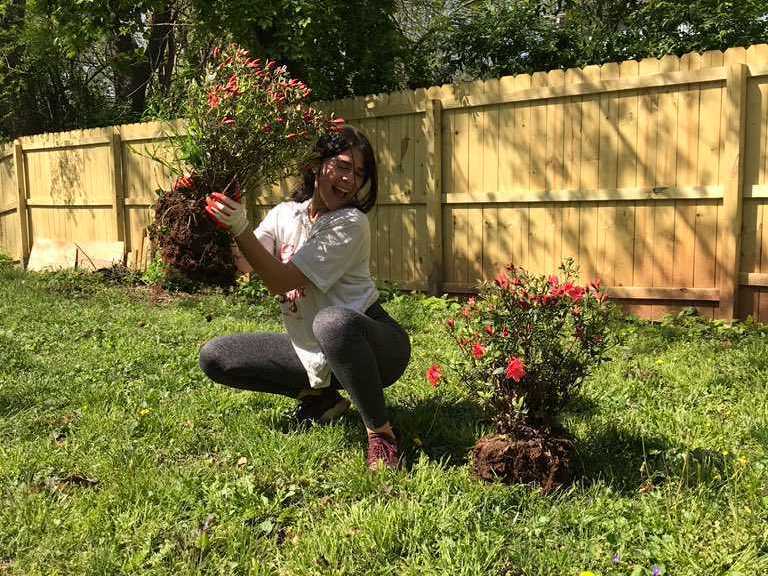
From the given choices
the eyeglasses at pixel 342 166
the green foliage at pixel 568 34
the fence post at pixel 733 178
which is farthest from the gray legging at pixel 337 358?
the green foliage at pixel 568 34

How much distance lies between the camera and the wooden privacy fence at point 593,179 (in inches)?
200

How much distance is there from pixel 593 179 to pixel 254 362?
3696 mm

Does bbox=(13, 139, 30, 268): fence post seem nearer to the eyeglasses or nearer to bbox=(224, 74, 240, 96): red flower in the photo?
the eyeglasses

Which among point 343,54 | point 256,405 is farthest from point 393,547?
point 343,54

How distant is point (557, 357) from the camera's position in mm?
2463

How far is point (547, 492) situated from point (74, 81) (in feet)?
42.2

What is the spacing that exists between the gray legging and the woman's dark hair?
46cm

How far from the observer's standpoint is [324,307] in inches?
114

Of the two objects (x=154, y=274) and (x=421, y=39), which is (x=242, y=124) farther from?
(x=421, y=39)

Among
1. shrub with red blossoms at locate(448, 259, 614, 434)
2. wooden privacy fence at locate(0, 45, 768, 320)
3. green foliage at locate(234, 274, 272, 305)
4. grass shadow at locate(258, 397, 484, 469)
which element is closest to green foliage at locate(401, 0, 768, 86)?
wooden privacy fence at locate(0, 45, 768, 320)

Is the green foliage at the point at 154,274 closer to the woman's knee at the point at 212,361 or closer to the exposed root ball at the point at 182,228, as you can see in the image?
the woman's knee at the point at 212,361

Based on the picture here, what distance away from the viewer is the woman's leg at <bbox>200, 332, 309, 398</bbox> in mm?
3061

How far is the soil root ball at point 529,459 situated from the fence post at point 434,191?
417cm

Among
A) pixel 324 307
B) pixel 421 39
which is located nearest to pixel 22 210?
pixel 421 39
